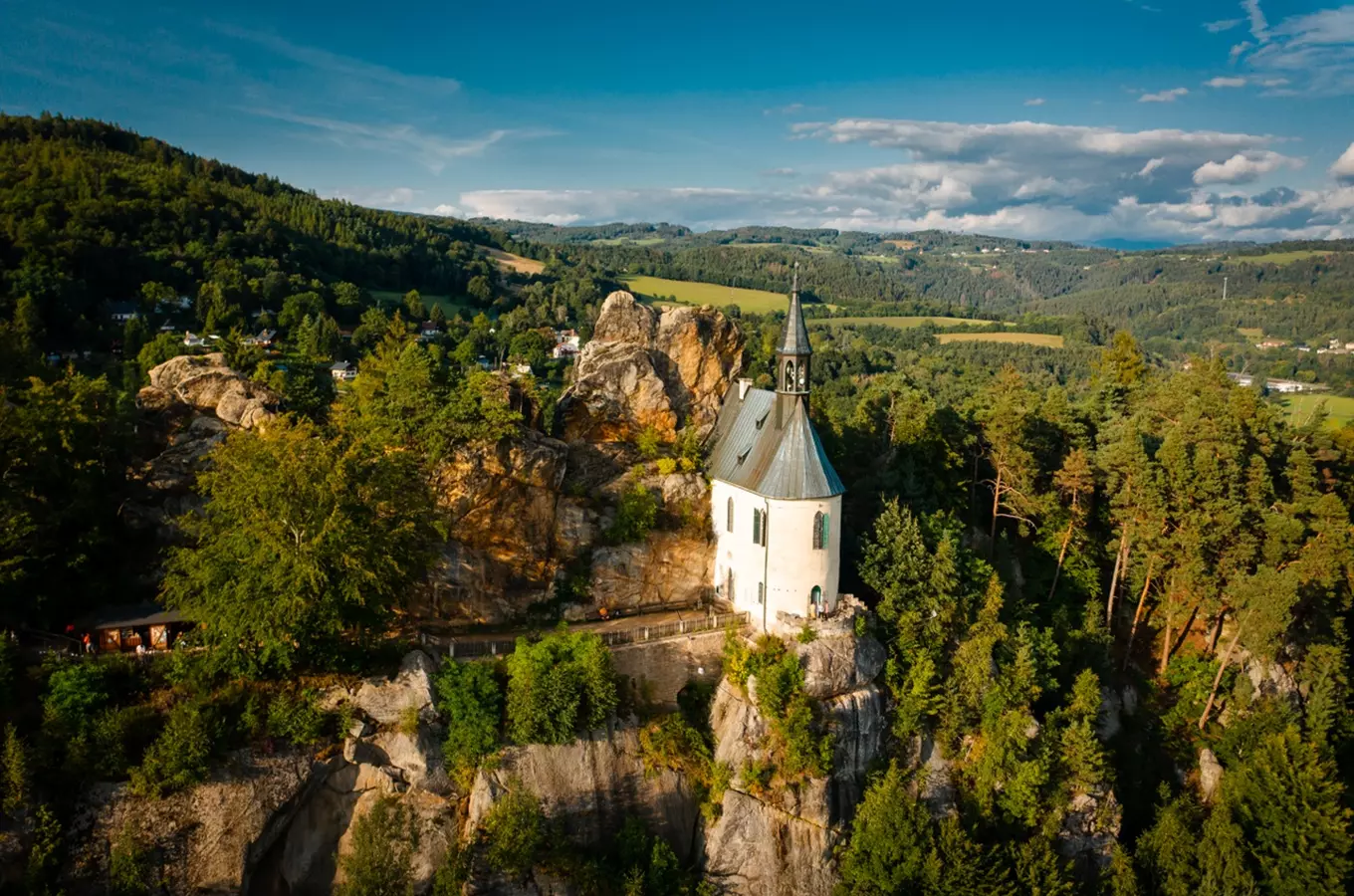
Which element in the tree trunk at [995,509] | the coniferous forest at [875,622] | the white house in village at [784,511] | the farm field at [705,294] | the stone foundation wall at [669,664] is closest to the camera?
the coniferous forest at [875,622]

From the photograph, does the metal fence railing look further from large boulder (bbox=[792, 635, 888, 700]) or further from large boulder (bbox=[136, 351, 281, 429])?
large boulder (bbox=[136, 351, 281, 429])

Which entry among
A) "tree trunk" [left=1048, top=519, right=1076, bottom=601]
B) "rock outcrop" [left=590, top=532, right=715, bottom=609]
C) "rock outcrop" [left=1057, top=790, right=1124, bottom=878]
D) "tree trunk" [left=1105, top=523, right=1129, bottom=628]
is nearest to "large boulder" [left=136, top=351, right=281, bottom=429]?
"rock outcrop" [left=590, top=532, right=715, bottom=609]

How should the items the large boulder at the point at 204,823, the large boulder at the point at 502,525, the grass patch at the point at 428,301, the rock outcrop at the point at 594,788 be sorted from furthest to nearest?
the grass patch at the point at 428,301, the large boulder at the point at 502,525, the rock outcrop at the point at 594,788, the large boulder at the point at 204,823

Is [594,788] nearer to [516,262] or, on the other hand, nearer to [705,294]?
[516,262]

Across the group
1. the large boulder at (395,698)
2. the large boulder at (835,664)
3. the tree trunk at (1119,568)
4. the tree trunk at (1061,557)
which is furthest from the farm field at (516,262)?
the large boulder at (395,698)

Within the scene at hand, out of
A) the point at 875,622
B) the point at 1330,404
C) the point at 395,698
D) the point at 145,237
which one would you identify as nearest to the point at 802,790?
the point at 875,622

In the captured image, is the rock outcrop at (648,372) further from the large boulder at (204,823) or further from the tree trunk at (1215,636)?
the tree trunk at (1215,636)
